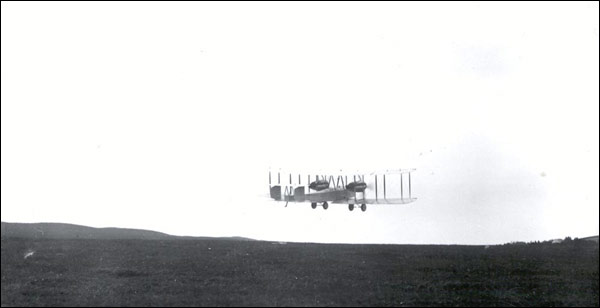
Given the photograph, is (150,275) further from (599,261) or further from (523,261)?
(599,261)

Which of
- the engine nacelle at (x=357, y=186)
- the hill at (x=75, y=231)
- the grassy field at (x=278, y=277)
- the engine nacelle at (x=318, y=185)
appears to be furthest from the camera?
the hill at (x=75, y=231)

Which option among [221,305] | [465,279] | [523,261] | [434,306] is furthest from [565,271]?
[221,305]

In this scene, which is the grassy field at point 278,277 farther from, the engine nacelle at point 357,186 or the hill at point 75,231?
the hill at point 75,231

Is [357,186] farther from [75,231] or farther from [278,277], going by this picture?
[75,231]

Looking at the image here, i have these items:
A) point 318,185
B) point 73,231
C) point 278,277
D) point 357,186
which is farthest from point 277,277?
point 73,231

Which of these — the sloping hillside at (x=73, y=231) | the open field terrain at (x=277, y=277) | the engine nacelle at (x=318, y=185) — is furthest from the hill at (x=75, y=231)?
the engine nacelle at (x=318, y=185)
